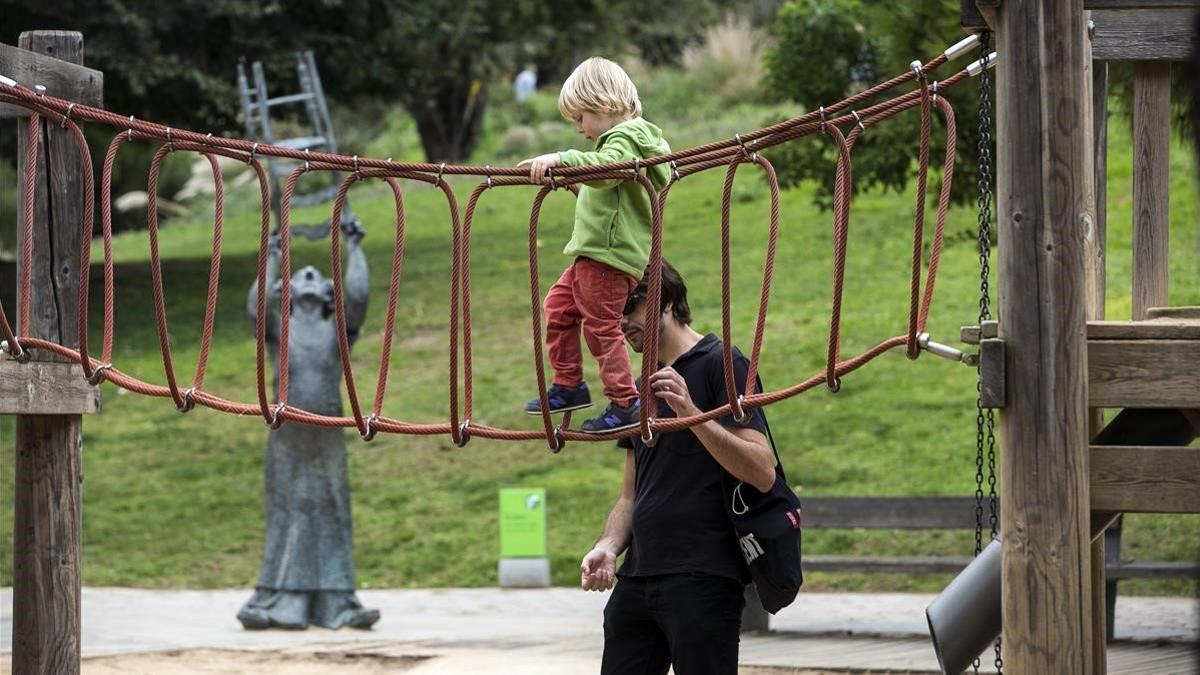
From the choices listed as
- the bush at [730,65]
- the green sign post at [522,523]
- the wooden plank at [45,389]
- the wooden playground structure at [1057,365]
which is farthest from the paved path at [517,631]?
the bush at [730,65]

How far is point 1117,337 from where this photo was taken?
3.90m

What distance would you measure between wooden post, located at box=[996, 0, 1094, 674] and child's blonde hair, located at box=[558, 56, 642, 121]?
1.09 meters

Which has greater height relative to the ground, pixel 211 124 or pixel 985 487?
pixel 211 124

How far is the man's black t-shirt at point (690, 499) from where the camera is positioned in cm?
411

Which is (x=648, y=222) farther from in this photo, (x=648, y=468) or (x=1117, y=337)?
(x=1117, y=337)

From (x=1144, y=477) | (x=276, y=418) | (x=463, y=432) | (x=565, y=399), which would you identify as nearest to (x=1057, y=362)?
(x=1144, y=477)

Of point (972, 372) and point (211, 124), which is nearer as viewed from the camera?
point (972, 372)

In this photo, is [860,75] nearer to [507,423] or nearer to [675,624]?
[507,423]

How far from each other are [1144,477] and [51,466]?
3443 millimetres

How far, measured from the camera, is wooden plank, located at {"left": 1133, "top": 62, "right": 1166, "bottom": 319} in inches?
207

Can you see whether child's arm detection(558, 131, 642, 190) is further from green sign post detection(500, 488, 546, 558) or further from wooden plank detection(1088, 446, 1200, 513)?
green sign post detection(500, 488, 546, 558)

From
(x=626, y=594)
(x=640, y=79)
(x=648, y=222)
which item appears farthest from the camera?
(x=640, y=79)

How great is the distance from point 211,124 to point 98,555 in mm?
6392

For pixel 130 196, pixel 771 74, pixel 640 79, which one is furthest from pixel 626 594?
pixel 130 196
